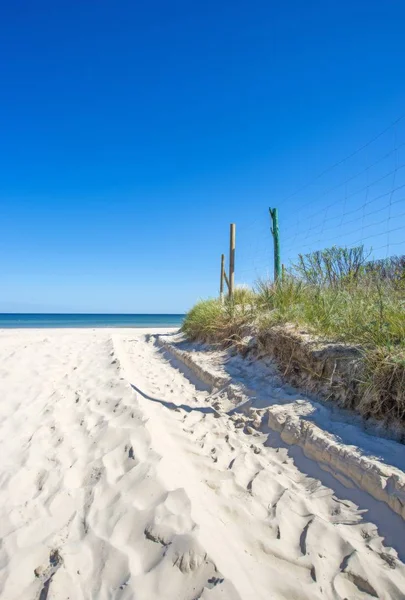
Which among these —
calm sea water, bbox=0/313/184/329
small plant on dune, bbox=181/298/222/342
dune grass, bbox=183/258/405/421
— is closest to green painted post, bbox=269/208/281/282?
dune grass, bbox=183/258/405/421

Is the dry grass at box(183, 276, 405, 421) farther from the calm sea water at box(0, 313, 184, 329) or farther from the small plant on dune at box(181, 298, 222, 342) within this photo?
the calm sea water at box(0, 313, 184, 329)

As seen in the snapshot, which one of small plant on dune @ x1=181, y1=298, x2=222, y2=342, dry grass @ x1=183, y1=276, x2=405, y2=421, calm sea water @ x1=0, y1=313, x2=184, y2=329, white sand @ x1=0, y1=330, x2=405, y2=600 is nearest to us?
white sand @ x1=0, y1=330, x2=405, y2=600

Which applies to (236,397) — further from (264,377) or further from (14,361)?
(14,361)

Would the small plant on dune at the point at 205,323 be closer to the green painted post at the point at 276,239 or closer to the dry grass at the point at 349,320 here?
the dry grass at the point at 349,320

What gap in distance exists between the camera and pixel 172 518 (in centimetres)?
179

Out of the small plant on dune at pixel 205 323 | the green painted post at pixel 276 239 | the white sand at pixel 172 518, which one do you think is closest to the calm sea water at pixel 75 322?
the small plant on dune at pixel 205 323

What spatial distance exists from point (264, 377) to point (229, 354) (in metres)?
1.32

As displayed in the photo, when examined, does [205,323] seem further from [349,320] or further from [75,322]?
[75,322]

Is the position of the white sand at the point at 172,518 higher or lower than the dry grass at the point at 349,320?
lower

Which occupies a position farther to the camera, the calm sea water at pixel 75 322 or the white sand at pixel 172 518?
the calm sea water at pixel 75 322

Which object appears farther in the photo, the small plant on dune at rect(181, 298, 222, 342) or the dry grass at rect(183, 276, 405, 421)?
the small plant on dune at rect(181, 298, 222, 342)

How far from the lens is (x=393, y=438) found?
8.02 feet

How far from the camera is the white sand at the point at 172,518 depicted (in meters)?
1.47

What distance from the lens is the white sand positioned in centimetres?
147
